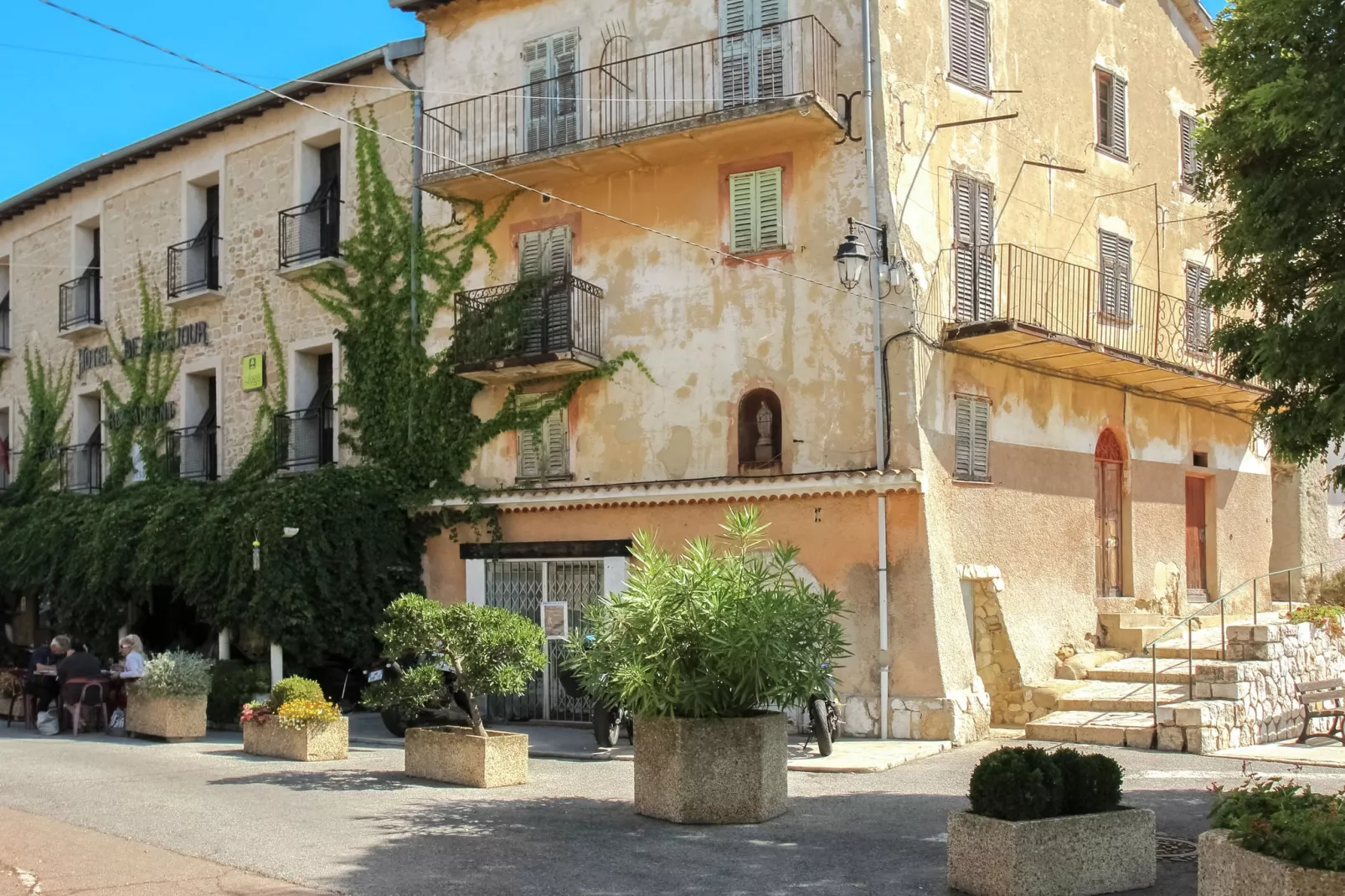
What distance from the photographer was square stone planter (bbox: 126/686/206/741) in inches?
667

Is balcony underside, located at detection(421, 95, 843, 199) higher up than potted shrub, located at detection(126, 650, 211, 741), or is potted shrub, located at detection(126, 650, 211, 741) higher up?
balcony underside, located at detection(421, 95, 843, 199)

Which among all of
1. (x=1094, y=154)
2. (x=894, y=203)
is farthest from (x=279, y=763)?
(x=1094, y=154)

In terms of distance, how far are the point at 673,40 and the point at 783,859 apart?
12.1 meters

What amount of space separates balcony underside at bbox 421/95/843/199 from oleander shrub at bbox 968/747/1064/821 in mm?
9798

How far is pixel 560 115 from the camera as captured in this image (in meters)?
18.9

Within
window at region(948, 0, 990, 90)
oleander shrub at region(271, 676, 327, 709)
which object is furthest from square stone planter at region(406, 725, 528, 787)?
window at region(948, 0, 990, 90)

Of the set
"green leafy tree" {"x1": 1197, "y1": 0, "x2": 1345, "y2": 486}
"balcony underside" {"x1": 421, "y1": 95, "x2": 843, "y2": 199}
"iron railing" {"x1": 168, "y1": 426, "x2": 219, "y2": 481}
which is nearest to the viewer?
"green leafy tree" {"x1": 1197, "y1": 0, "x2": 1345, "y2": 486}

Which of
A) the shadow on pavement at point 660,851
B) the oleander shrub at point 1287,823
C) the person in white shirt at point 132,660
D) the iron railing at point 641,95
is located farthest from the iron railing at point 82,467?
the oleander shrub at point 1287,823

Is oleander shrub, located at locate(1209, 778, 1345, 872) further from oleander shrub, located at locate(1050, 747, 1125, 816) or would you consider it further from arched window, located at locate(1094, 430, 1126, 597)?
arched window, located at locate(1094, 430, 1126, 597)

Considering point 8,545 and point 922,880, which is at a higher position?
point 8,545

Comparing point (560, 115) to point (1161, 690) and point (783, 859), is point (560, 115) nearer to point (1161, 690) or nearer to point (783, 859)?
point (1161, 690)

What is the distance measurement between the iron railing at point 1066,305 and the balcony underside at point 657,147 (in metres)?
2.57

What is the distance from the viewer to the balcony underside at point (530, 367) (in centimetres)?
1806

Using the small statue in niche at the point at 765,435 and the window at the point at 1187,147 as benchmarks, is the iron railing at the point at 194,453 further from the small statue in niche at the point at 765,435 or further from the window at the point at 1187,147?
the window at the point at 1187,147
